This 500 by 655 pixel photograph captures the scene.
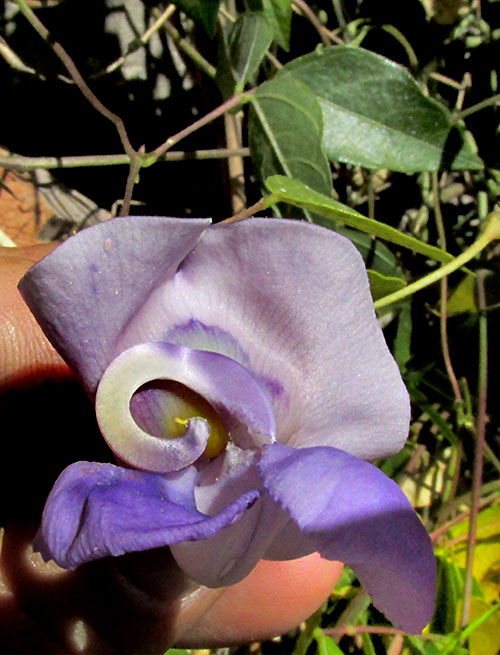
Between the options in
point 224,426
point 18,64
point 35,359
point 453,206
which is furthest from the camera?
point 453,206

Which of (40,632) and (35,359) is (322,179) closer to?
(35,359)

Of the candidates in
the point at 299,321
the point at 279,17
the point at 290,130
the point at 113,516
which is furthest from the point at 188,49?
the point at 113,516

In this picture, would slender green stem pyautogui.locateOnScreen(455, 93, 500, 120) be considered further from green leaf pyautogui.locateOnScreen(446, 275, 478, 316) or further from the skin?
the skin

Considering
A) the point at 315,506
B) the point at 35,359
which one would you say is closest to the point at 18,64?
the point at 35,359

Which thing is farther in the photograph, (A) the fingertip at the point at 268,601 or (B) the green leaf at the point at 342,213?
(A) the fingertip at the point at 268,601

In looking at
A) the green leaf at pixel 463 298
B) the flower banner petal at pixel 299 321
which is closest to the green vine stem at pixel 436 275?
the flower banner petal at pixel 299 321

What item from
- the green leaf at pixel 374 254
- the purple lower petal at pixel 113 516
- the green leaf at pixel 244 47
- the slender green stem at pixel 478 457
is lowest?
the slender green stem at pixel 478 457

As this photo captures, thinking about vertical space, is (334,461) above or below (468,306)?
above

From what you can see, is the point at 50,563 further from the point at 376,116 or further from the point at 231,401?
the point at 376,116

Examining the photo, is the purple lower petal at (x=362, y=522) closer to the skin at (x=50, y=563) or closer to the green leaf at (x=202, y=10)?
the skin at (x=50, y=563)
